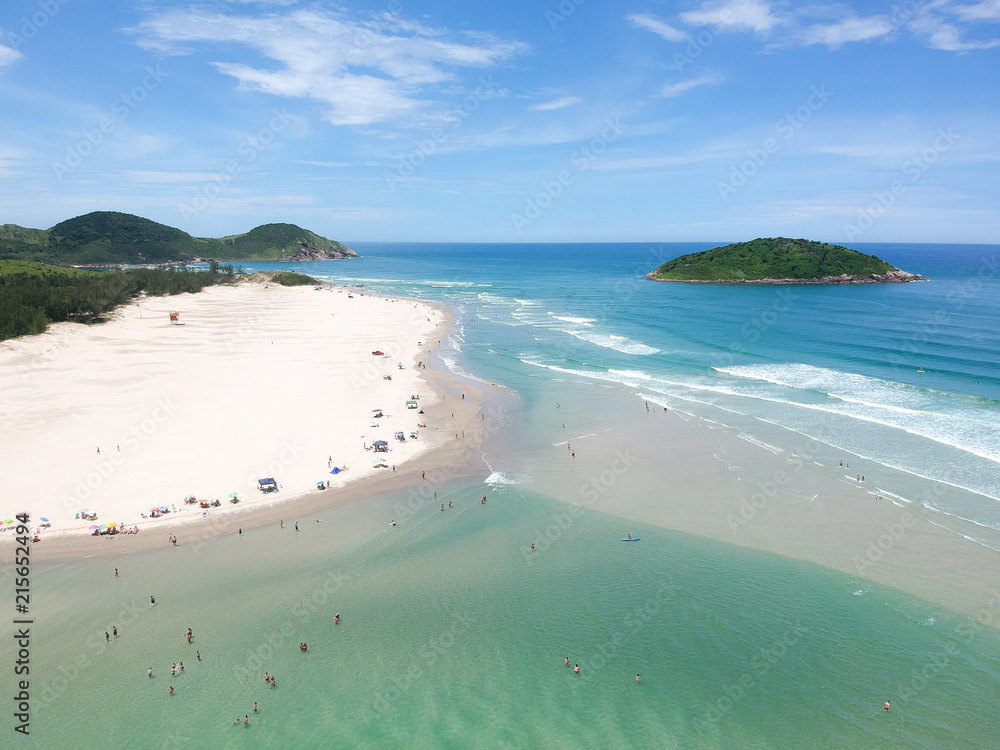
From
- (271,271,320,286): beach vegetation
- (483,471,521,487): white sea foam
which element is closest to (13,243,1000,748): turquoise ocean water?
(483,471,521,487): white sea foam

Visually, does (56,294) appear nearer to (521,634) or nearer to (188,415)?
(188,415)

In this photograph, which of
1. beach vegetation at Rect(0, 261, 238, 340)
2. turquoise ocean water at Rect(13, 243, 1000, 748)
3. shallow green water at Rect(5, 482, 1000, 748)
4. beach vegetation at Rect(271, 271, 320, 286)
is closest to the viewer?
shallow green water at Rect(5, 482, 1000, 748)

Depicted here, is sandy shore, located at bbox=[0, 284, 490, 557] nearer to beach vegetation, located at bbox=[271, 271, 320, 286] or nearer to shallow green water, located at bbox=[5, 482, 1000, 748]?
shallow green water, located at bbox=[5, 482, 1000, 748]

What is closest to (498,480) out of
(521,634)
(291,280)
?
(521,634)

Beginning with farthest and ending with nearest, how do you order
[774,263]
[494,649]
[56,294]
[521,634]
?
[774,263]
[56,294]
[521,634]
[494,649]

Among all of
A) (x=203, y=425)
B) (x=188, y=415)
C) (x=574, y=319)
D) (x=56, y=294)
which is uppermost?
(x=56, y=294)

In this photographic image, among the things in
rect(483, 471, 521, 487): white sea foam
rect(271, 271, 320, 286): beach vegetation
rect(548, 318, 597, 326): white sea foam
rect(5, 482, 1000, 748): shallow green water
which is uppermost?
rect(271, 271, 320, 286): beach vegetation

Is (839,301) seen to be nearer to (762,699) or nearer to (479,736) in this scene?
(762,699)
